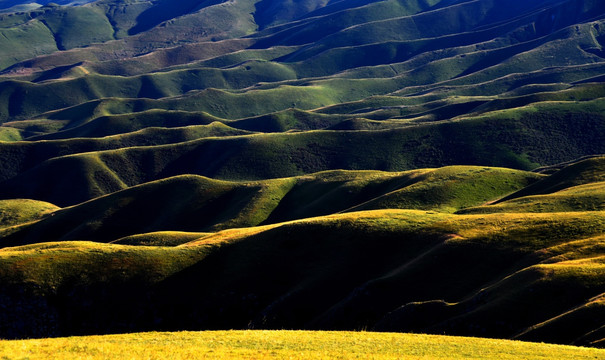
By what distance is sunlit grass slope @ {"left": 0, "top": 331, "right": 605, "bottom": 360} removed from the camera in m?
33.2

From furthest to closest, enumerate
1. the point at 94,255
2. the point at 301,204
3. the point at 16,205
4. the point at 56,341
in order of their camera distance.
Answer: the point at 16,205, the point at 301,204, the point at 94,255, the point at 56,341

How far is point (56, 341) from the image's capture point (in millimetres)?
38562

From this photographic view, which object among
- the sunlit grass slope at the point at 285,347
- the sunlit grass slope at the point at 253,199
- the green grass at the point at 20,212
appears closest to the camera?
the sunlit grass slope at the point at 285,347

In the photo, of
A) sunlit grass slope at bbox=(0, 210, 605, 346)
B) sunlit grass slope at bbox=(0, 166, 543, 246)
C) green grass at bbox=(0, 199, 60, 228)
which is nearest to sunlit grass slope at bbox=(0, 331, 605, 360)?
sunlit grass slope at bbox=(0, 210, 605, 346)

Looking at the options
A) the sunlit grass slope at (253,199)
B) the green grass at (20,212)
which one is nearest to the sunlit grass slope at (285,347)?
the sunlit grass slope at (253,199)

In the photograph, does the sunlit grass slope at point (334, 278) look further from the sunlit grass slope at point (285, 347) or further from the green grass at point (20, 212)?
the green grass at point (20, 212)

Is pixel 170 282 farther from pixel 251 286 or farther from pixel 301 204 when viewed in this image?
pixel 301 204

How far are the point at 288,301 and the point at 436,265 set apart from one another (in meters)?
19.8

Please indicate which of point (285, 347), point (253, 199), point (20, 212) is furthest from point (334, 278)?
point (20, 212)

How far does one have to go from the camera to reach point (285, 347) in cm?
3838

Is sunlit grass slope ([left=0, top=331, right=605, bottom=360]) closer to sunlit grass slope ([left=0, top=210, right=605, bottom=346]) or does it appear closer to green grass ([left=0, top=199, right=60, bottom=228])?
sunlit grass slope ([left=0, top=210, right=605, bottom=346])

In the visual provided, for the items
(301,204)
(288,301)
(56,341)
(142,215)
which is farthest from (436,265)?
(142,215)

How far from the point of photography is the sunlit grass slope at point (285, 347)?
3316cm

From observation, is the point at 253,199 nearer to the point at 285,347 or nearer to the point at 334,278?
the point at 334,278
